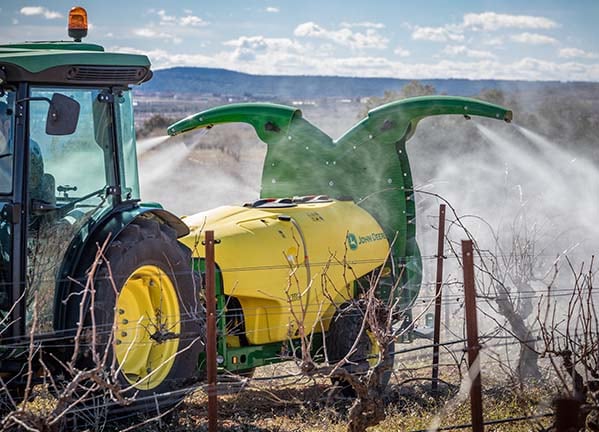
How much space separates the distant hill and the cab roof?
256 ft

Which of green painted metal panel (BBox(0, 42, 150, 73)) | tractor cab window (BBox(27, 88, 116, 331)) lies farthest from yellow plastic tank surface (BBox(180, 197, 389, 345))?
green painted metal panel (BBox(0, 42, 150, 73))

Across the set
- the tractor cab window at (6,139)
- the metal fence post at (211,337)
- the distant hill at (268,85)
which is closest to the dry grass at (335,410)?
the metal fence post at (211,337)

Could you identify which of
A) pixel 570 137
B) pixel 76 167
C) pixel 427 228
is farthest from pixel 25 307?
pixel 570 137

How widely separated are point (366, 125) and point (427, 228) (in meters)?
5.85

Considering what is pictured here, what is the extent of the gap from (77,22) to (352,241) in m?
2.96

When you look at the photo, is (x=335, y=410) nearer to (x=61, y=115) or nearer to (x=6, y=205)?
(x=6, y=205)

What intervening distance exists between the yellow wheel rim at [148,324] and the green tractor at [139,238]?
12 mm

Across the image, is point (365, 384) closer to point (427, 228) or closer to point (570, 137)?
point (427, 228)

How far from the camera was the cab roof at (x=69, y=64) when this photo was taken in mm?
6613

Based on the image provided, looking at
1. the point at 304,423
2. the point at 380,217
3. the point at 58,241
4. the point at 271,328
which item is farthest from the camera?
the point at 380,217

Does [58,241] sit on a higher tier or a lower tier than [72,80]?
lower

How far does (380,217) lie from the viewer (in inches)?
394

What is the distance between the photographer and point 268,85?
349 ft

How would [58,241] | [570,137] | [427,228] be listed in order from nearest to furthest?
1. [58,241]
2. [427,228]
3. [570,137]
